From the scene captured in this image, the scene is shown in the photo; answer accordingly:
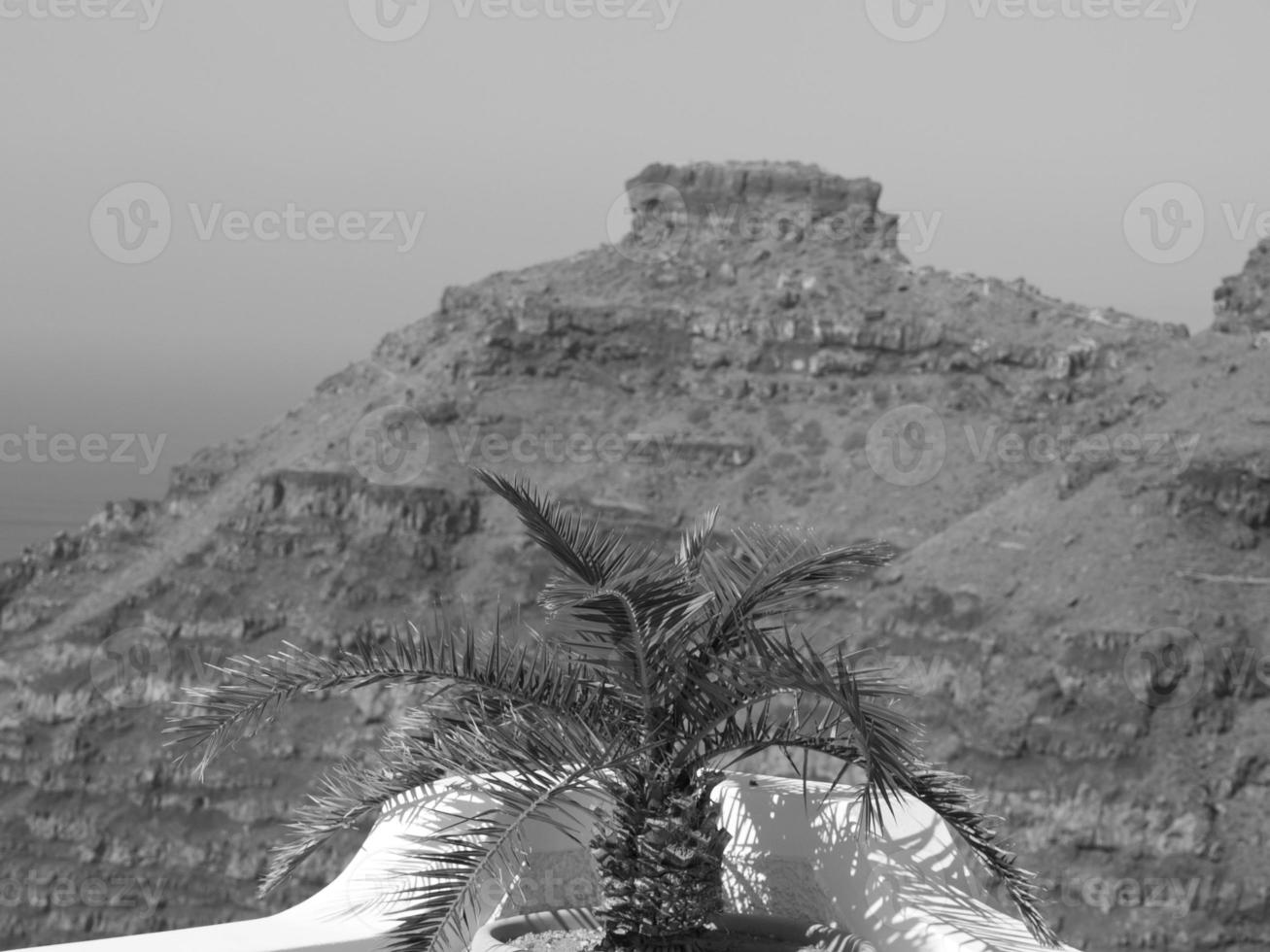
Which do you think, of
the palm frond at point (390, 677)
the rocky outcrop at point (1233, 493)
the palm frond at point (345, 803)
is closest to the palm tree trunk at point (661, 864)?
the palm frond at point (390, 677)

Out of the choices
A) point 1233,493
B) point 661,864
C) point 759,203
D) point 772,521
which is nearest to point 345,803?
point 661,864

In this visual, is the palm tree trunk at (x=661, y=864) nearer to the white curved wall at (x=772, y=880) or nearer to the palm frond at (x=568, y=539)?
the white curved wall at (x=772, y=880)

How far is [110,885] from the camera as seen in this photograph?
85.8m

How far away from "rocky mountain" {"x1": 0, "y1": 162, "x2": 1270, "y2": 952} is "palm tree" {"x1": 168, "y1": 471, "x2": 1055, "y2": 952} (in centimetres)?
6060

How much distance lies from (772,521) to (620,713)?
7622 centimetres

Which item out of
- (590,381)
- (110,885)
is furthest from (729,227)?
(110,885)

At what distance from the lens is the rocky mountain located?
7144cm

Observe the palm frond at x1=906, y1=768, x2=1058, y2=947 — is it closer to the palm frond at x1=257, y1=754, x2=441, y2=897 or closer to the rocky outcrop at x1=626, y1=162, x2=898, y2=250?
the palm frond at x1=257, y1=754, x2=441, y2=897

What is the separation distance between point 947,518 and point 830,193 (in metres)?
31.7

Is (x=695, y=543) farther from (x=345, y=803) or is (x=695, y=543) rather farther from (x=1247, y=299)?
(x=1247, y=299)

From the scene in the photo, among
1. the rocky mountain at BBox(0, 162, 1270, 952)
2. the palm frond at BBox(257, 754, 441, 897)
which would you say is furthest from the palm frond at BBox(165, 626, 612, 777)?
the rocky mountain at BBox(0, 162, 1270, 952)

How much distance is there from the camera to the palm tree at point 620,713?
7457mm

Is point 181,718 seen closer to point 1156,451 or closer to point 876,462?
point 1156,451

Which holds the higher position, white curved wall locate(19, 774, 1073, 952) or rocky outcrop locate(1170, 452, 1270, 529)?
white curved wall locate(19, 774, 1073, 952)
